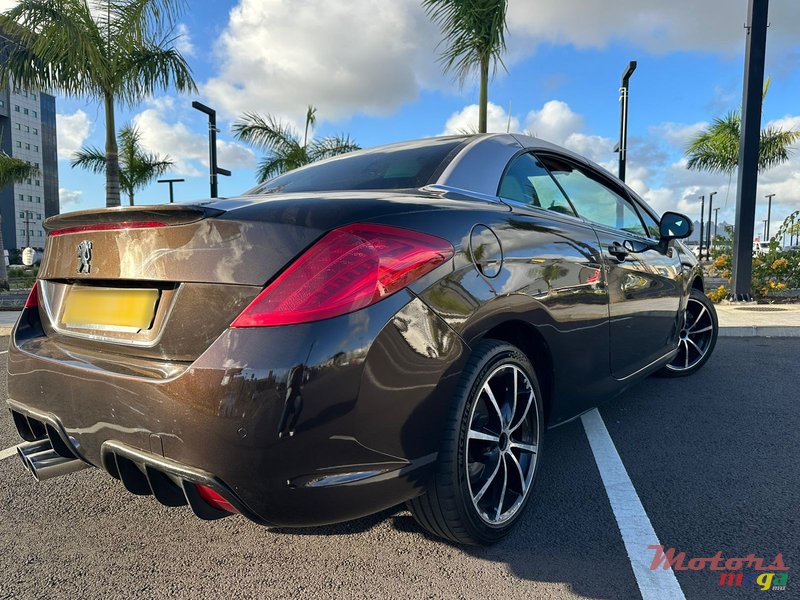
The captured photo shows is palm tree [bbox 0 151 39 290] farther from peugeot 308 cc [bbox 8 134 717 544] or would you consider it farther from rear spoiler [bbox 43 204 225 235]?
peugeot 308 cc [bbox 8 134 717 544]

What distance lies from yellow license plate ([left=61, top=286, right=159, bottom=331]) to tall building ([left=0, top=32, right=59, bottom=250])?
8749 cm

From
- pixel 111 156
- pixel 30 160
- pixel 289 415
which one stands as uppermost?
pixel 30 160

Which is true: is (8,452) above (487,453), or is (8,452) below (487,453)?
below

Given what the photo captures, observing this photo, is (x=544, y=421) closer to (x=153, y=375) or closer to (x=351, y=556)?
(x=351, y=556)

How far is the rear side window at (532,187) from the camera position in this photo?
2.55 metres

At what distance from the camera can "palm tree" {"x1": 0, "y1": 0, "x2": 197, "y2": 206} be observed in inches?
381

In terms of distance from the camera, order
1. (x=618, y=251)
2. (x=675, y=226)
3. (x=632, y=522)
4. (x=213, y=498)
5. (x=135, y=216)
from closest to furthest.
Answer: (x=213, y=498) < (x=135, y=216) < (x=632, y=522) < (x=618, y=251) < (x=675, y=226)

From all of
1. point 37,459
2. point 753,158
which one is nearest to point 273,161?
point 753,158

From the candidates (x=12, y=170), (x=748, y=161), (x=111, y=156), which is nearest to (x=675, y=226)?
(x=748, y=161)

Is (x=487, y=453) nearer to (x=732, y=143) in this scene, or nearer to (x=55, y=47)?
(x=55, y=47)

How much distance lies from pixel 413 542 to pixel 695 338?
145 inches

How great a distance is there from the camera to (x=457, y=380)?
6.00ft

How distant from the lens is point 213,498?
1.65 metres

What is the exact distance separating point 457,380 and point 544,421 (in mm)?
791
